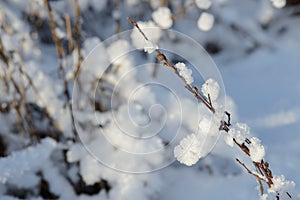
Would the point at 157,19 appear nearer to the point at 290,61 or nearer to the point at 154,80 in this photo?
the point at 154,80

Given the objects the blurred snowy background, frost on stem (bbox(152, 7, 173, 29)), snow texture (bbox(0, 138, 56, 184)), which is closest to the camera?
snow texture (bbox(0, 138, 56, 184))

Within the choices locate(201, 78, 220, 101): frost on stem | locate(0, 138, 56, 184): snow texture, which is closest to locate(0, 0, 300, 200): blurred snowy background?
locate(0, 138, 56, 184): snow texture

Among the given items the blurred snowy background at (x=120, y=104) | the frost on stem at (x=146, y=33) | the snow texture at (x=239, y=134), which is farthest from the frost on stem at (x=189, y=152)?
the frost on stem at (x=146, y=33)

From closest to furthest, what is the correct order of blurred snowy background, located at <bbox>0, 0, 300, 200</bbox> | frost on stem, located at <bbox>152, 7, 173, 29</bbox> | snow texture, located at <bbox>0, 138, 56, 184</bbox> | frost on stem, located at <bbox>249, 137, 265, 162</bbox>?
frost on stem, located at <bbox>249, 137, 265, 162</bbox>
snow texture, located at <bbox>0, 138, 56, 184</bbox>
blurred snowy background, located at <bbox>0, 0, 300, 200</bbox>
frost on stem, located at <bbox>152, 7, 173, 29</bbox>

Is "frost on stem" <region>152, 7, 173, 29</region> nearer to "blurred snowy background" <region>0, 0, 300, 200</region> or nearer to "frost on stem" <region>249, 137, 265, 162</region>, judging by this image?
"blurred snowy background" <region>0, 0, 300, 200</region>

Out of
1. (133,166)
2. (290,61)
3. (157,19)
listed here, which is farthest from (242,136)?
(290,61)

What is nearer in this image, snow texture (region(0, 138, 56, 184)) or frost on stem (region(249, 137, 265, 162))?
frost on stem (region(249, 137, 265, 162))

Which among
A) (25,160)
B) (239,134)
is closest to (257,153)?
(239,134)

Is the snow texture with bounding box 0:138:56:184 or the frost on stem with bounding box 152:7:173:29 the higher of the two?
the frost on stem with bounding box 152:7:173:29

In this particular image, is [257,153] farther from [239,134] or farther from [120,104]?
[120,104]
